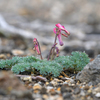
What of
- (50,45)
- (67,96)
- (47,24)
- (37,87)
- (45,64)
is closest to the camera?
(67,96)

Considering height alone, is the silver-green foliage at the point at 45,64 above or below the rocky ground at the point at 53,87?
above

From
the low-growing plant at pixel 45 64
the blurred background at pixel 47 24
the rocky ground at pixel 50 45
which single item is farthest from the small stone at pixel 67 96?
the blurred background at pixel 47 24

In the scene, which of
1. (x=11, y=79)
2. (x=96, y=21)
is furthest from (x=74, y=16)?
(x=11, y=79)

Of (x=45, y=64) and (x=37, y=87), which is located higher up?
(x=45, y=64)

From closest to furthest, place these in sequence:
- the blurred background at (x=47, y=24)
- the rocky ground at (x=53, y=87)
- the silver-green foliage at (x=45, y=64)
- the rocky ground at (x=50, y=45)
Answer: the rocky ground at (x=53, y=87)
the rocky ground at (x=50, y=45)
the silver-green foliage at (x=45, y=64)
the blurred background at (x=47, y=24)

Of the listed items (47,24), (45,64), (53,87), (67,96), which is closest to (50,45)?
(47,24)

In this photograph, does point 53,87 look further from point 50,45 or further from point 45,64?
point 50,45

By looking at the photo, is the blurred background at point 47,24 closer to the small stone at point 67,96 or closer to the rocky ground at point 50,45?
the rocky ground at point 50,45

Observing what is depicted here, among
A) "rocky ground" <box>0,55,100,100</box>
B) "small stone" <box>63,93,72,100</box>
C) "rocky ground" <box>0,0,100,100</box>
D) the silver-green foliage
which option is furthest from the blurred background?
"small stone" <box>63,93,72,100</box>
